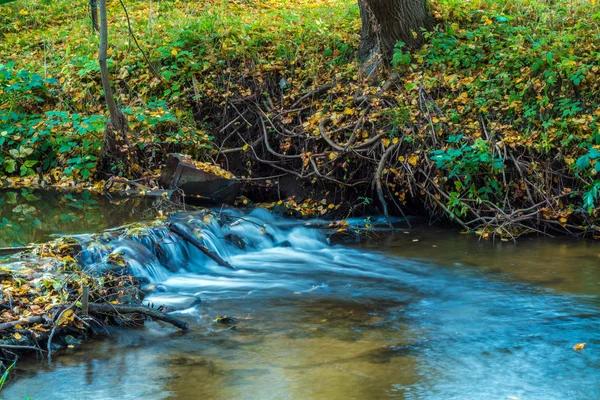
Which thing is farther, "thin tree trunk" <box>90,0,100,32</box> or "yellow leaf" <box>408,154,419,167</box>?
"thin tree trunk" <box>90,0,100,32</box>

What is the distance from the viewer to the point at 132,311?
541cm

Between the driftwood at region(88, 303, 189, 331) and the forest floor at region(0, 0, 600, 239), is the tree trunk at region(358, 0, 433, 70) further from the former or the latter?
the driftwood at region(88, 303, 189, 331)

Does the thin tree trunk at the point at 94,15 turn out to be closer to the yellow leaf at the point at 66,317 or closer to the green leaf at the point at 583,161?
the green leaf at the point at 583,161

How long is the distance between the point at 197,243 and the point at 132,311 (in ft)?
6.13

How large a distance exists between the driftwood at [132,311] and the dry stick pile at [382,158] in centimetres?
392

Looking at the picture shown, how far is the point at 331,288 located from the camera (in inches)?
268

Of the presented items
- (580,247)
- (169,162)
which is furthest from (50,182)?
(580,247)

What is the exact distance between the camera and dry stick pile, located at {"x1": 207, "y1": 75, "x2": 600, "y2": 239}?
333 inches

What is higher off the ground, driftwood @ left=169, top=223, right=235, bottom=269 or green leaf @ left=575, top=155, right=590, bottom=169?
green leaf @ left=575, top=155, right=590, bottom=169

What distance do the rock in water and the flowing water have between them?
2.78 ft

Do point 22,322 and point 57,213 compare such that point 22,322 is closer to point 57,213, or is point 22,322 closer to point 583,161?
point 57,213

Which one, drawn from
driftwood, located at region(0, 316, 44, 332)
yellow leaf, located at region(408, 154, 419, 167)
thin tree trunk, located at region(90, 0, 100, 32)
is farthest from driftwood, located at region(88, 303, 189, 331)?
thin tree trunk, located at region(90, 0, 100, 32)

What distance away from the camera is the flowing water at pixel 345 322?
4559 mm

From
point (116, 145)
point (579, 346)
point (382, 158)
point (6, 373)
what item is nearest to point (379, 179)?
point (382, 158)
